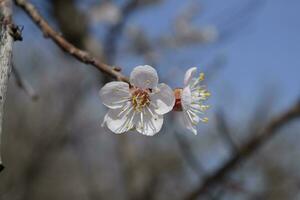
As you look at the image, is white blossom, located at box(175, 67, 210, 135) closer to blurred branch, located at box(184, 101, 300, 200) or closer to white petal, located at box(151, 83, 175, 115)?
white petal, located at box(151, 83, 175, 115)

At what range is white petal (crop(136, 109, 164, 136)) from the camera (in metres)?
0.84

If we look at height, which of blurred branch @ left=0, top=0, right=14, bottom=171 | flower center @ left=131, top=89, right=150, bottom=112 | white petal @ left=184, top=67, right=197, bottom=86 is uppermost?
white petal @ left=184, top=67, right=197, bottom=86

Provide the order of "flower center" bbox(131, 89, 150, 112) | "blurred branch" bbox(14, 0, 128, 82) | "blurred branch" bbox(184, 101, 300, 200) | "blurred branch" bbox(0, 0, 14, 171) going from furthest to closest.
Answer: "blurred branch" bbox(184, 101, 300, 200) → "flower center" bbox(131, 89, 150, 112) → "blurred branch" bbox(14, 0, 128, 82) → "blurred branch" bbox(0, 0, 14, 171)

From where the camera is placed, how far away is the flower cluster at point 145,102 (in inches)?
→ 32.8

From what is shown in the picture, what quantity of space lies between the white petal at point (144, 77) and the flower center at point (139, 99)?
1.6 inches

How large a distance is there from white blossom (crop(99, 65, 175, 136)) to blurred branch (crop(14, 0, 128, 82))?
0.02 metres

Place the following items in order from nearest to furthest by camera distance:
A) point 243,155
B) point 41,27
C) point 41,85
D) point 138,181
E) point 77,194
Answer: point 41,27 < point 243,155 < point 138,181 < point 41,85 < point 77,194

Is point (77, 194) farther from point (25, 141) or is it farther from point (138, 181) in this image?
point (138, 181)

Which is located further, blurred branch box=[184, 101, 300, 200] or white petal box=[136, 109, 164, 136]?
blurred branch box=[184, 101, 300, 200]

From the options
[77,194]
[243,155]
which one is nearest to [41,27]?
[243,155]

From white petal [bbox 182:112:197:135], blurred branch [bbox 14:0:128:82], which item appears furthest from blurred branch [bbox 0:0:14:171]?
white petal [bbox 182:112:197:135]

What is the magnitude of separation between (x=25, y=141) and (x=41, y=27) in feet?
19.0

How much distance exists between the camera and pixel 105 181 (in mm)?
8562

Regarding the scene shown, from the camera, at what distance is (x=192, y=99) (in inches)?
36.5
